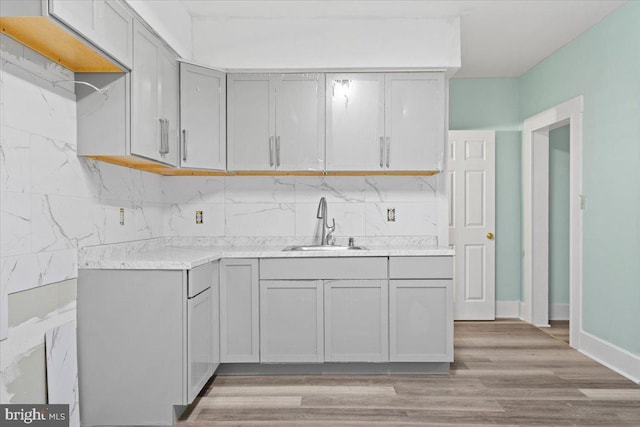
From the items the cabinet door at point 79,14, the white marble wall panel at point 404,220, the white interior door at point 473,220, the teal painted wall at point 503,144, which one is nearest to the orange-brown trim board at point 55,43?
the cabinet door at point 79,14

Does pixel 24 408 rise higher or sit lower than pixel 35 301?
lower

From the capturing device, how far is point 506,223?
5.33 m

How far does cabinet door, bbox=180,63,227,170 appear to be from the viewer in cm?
350

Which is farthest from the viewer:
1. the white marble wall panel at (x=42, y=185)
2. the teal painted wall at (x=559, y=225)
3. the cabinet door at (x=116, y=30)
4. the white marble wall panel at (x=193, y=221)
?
the teal painted wall at (x=559, y=225)

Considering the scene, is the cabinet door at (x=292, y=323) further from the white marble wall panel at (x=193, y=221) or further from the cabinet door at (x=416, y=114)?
the cabinet door at (x=416, y=114)

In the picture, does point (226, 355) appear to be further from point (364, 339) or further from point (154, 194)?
point (154, 194)

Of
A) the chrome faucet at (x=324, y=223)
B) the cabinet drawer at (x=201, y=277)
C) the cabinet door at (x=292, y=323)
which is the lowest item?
the cabinet door at (x=292, y=323)

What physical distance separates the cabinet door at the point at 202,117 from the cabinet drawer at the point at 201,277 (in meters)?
0.79

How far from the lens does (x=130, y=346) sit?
8.79 feet

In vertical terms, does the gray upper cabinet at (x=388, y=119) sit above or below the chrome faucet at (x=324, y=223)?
above

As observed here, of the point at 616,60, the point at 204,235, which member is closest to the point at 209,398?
the point at 204,235

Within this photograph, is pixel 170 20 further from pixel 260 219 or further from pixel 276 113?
pixel 260 219

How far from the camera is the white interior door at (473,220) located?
5.25m

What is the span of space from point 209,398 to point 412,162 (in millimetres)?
2171
